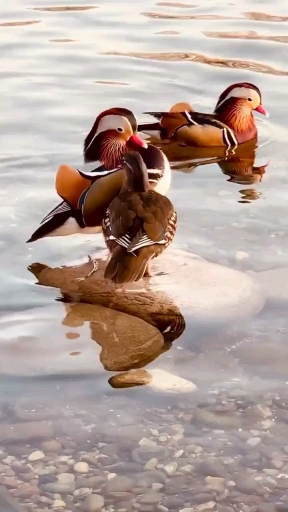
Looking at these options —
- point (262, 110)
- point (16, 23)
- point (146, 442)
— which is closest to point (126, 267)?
point (146, 442)

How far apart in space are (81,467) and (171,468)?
29 cm

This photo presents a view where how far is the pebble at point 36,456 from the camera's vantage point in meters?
3.19

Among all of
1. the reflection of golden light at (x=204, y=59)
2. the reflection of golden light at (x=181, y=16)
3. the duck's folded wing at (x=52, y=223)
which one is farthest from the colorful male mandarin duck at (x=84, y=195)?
the reflection of golden light at (x=181, y=16)

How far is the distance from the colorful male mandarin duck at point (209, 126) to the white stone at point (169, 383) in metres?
3.42

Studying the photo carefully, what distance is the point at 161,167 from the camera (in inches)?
205

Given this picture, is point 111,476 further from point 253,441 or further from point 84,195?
point 84,195

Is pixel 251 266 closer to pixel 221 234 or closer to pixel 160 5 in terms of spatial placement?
pixel 221 234

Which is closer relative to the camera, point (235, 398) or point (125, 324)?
point (235, 398)

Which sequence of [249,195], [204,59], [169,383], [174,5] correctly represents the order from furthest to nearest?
1. [174,5]
2. [204,59]
3. [249,195]
4. [169,383]

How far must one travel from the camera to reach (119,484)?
122 inches

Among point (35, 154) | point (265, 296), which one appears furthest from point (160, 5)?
point (265, 296)

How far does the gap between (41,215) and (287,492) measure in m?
2.69

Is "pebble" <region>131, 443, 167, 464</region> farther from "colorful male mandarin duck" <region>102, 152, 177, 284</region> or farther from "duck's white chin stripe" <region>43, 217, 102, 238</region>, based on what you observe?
"duck's white chin stripe" <region>43, 217, 102, 238</region>

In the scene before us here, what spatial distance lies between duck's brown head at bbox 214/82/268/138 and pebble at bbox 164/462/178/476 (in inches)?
164
